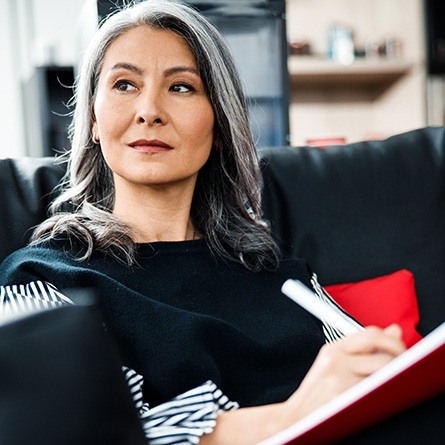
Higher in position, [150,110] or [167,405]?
[150,110]

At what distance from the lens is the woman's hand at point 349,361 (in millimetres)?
836

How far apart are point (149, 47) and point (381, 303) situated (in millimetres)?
690

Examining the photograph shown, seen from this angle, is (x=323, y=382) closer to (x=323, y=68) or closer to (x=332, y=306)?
(x=332, y=306)

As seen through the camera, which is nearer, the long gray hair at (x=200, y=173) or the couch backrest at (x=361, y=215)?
the long gray hair at (x=200, y=173)

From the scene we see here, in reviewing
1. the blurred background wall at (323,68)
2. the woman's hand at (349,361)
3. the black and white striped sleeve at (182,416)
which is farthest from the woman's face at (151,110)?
the blurred background wall at (323,68)

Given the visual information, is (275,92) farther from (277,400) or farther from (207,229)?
(277,400)

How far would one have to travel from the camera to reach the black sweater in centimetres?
112

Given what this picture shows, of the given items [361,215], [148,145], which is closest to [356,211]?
[361,215]

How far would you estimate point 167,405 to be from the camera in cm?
99

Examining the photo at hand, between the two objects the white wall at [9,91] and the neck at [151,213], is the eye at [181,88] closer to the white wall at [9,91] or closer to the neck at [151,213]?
the neck at [151,213]

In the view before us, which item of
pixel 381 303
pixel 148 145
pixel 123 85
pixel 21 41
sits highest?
pixel 21 41

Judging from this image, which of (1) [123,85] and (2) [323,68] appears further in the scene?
(2) [323,68]

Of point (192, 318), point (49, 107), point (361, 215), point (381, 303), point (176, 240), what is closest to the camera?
point (192, 318)

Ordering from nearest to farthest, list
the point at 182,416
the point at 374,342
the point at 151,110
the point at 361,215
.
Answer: the point at 374,342 → the point at 182,416 → the point at 151,110 → the point at 361,215
